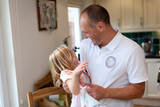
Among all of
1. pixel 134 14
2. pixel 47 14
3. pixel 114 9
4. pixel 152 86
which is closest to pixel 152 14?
pixel 134 14

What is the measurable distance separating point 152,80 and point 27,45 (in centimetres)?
240

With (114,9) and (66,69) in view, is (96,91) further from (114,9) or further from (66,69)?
(114,9)

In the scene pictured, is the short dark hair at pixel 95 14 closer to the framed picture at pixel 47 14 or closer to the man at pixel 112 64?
the man at pixel 112 64

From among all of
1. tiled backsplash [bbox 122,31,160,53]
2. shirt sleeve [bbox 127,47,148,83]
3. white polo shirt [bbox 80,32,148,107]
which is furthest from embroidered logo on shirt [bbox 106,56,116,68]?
tiled backsplash [bbox 122,31,160,53]

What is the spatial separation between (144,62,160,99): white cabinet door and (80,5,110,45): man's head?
2632mm

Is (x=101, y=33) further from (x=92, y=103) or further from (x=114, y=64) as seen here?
(x=92, y=103)

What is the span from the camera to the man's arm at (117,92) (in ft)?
4.08

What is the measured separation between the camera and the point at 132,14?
4.00 metres

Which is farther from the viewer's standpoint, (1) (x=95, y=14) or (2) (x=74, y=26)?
(2) (x=74, y=26)

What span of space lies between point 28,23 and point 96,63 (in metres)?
1.25

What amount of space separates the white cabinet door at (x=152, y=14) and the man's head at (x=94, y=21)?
9.28 ft

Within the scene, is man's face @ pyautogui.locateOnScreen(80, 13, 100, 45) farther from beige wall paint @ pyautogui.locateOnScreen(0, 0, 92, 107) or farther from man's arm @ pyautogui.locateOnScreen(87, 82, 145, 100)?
beige wall paint @ pyautogui.locateOnScreen(0, 0, 92, 107)

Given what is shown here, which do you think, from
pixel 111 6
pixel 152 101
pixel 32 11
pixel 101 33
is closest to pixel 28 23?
pixel 32 11

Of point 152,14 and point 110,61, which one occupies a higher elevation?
point 152,14
